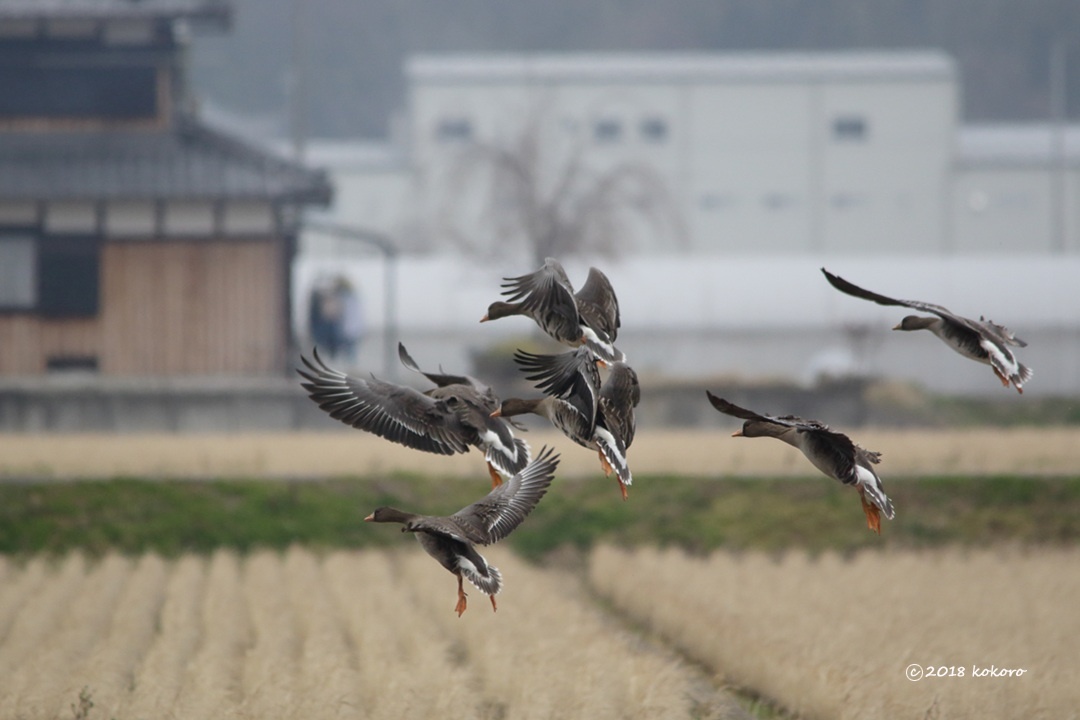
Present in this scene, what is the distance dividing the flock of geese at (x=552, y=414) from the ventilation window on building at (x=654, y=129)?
158 feet

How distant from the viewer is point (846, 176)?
54.2 meters

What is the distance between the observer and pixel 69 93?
2483 cm

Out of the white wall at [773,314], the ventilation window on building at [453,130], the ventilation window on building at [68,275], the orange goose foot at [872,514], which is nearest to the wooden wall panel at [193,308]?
the ventilation window on building at [68,275]

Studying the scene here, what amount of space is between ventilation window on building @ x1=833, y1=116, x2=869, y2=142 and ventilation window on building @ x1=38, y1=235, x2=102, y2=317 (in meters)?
34.7

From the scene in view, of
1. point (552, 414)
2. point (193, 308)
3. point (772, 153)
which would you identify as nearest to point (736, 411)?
point (552, 414)

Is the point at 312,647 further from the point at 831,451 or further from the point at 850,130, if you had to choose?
the point at 850,130

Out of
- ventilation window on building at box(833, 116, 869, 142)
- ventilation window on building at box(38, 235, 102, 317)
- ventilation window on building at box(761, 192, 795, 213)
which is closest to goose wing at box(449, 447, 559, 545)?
ventilation window on building at box(38, 235, 102, 317)

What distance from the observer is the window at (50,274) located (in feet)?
79.6

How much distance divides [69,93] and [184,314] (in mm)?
3914

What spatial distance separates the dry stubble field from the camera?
29.7 ft

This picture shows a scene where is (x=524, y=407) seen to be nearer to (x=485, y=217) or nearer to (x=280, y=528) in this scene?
(x=280, y=528)

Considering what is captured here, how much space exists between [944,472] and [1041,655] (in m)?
7.51

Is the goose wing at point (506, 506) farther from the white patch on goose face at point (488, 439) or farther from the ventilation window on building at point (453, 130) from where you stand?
the ventilation window on building at point (453, 130)

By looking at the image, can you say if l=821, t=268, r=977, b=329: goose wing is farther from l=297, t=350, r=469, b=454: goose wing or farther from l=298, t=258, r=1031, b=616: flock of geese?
l=297, t=350, r=469, b=454: goose wing
